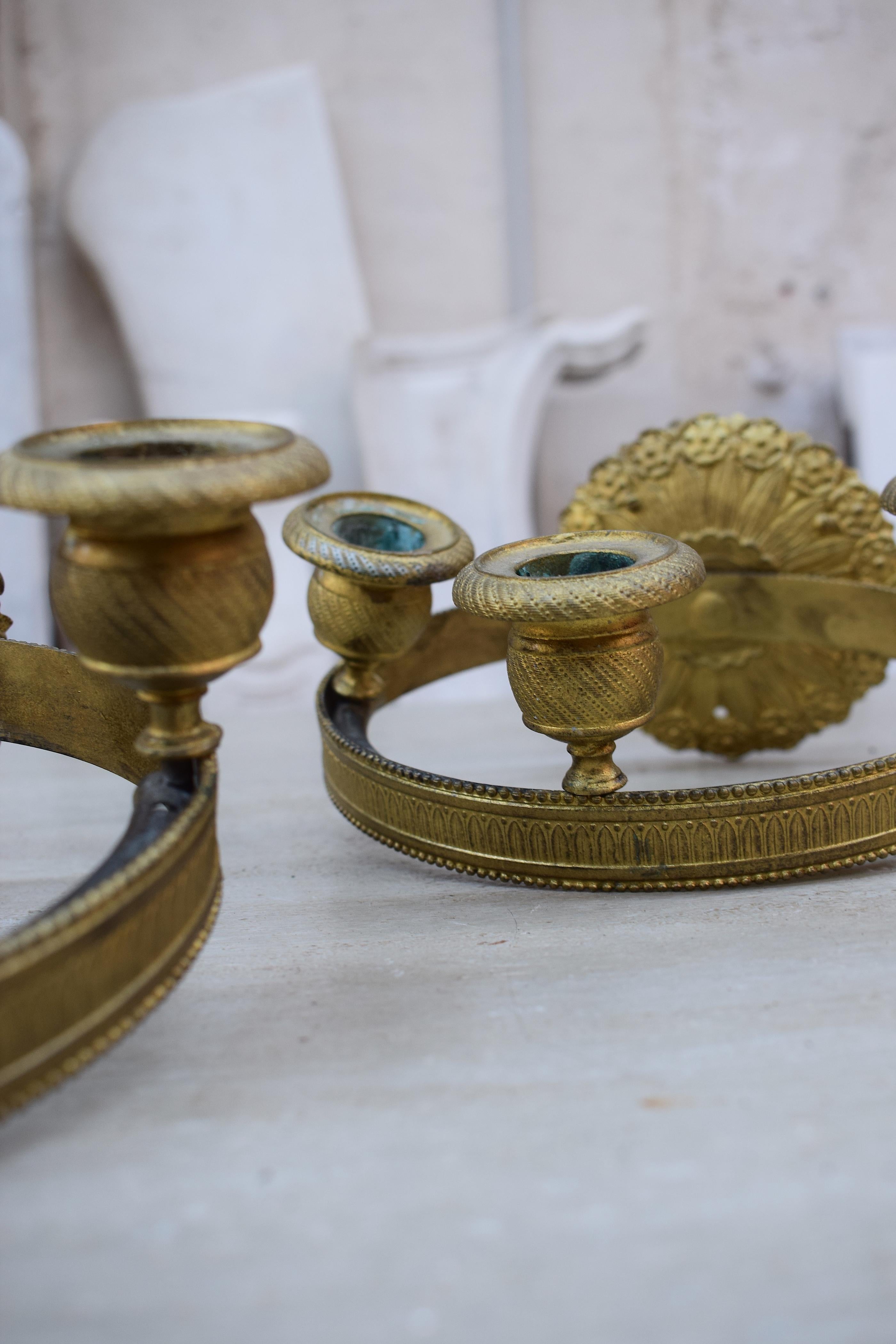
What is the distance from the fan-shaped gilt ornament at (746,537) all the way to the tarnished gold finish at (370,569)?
0.17 meters

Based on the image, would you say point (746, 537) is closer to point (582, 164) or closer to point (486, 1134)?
point (486, 1134)

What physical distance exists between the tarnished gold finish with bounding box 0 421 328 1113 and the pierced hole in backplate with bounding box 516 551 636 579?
20cm

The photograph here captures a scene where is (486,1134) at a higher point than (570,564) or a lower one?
lower

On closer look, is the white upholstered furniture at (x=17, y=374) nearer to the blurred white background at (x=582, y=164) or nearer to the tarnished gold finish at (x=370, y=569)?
the blurred white background at (x=582, y=164)

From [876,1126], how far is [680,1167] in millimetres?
95

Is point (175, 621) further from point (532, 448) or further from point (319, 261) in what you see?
point (319, 261)

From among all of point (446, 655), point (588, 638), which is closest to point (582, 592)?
point (588, 638)

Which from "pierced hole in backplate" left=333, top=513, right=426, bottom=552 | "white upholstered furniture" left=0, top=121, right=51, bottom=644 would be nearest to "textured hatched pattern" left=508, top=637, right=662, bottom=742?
"pierced hole in backplate" left=333, top=513, right=426, bottom=552

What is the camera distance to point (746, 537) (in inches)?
42.3

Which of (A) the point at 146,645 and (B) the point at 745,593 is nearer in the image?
(A) the point at 146,645

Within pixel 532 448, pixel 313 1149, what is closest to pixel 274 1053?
pixel 313 1149

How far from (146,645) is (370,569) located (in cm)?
29

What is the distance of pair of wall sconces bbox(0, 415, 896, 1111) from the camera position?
1.82ft

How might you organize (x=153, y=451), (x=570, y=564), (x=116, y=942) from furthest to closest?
(x=570, y=564)
(x=153, y=451)
(x=116, y=942)
